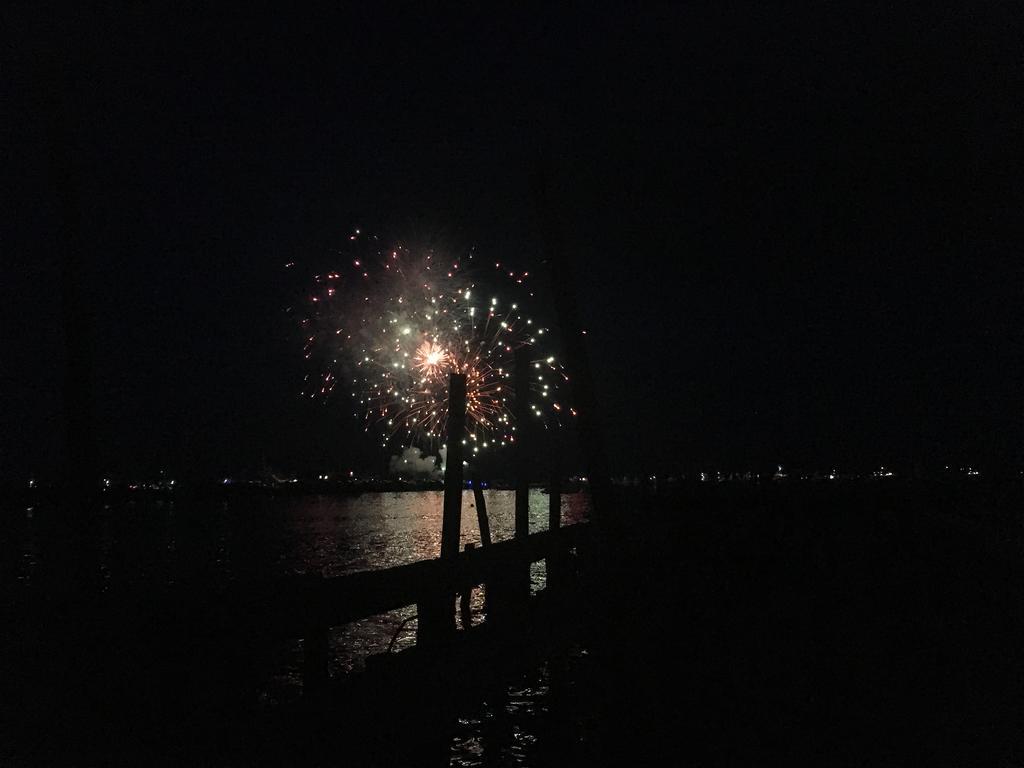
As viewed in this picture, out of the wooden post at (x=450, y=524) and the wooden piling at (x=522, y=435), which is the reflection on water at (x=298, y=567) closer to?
the wooden post at (x=450, y=524)

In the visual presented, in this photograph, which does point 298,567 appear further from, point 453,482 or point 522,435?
point 453,482

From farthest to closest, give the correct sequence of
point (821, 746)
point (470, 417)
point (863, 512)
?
point (863, 512)
point (470, 417)
point (821, 746)

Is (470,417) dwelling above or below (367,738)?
above

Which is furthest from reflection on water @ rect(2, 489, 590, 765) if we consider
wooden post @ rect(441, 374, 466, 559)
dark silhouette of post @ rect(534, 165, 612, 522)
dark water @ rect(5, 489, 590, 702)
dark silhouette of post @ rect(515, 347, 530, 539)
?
dark silhouette of post @ rect(534, 165, 612, 522)

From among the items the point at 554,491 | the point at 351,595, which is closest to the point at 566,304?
the point at 554,491

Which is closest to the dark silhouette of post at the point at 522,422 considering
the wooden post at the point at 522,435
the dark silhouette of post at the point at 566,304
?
the wooden post at the point at 522,435

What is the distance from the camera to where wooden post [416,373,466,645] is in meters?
11.2

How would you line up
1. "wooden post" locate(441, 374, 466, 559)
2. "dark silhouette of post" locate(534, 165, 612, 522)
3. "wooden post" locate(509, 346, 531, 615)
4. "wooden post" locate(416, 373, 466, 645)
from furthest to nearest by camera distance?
1. "dark silhouette of post" locate(534, 165, 612, 522)
2. "wooden post" locate(509, 346, 531, 615)
3. "wooden post" locate(441, 374, 466, 559)
4. "wooden post" locate(416, 373, 466, 645)

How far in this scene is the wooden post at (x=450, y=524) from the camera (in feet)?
36.7

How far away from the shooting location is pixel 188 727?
609 centimetres

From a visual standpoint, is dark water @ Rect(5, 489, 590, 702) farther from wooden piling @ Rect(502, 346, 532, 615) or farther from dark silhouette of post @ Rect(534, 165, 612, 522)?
dark silhouette of post @ Rect(534, 165, 612, 522)

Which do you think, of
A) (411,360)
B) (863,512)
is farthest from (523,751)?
(863,512)

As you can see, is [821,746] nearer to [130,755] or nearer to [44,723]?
[130,755]

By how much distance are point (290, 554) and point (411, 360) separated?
31.3 metres
